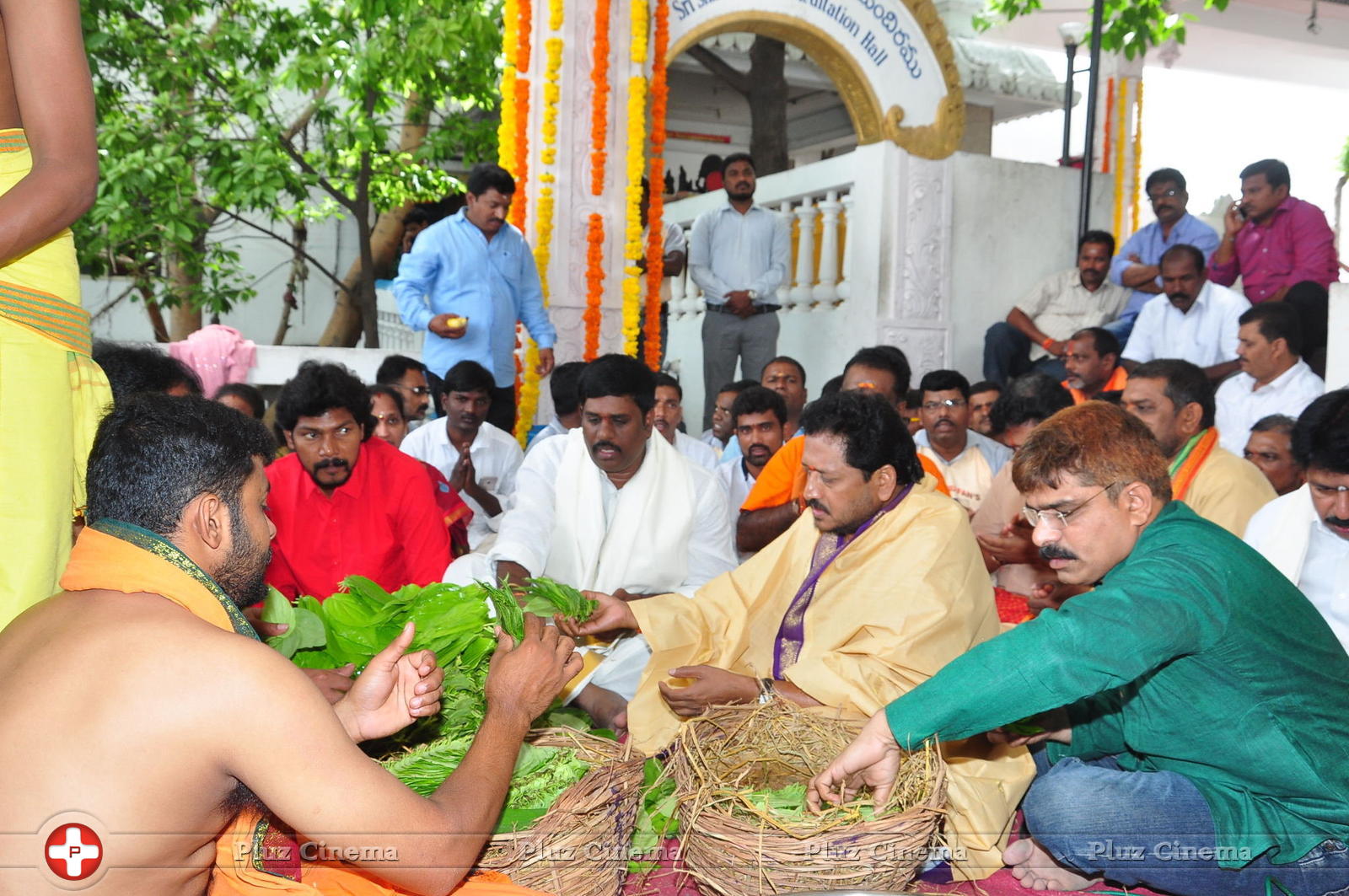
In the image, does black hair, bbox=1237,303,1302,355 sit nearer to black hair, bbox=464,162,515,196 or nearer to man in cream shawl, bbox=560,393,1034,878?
man in cream shawl, bbox=560,393,1034,878

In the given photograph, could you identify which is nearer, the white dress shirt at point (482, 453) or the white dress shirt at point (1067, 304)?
the white dress shirt at point (482, 453)

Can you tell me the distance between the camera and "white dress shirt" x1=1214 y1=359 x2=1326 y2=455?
6.23 metres

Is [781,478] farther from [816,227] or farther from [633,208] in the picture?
[816,227]

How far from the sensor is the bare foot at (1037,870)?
119 inches

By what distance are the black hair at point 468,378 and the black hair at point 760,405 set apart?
142cm

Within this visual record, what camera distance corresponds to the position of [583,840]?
261cm

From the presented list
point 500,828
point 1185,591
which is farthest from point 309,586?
point 1185,591

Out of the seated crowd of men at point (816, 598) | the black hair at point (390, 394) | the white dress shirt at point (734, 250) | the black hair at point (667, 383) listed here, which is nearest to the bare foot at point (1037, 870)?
the seated crowd of men at point (816, 598)

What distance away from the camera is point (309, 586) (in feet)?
14.2

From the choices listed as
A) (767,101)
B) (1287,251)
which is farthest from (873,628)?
(767,101)

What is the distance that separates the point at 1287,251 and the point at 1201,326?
891 mm

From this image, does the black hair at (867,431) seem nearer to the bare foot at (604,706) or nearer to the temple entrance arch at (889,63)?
the bare foot at (604,706)

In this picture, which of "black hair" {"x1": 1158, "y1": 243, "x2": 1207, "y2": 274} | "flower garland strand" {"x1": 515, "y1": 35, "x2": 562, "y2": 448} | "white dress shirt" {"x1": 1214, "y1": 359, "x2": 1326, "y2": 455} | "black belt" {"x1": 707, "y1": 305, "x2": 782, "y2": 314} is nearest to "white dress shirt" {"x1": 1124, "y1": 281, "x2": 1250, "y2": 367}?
"black hair" {"x1": 1158, "y1": 243, "x2": 1207, "y2": 274}

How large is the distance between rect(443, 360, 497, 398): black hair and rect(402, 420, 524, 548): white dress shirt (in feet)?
0.75
